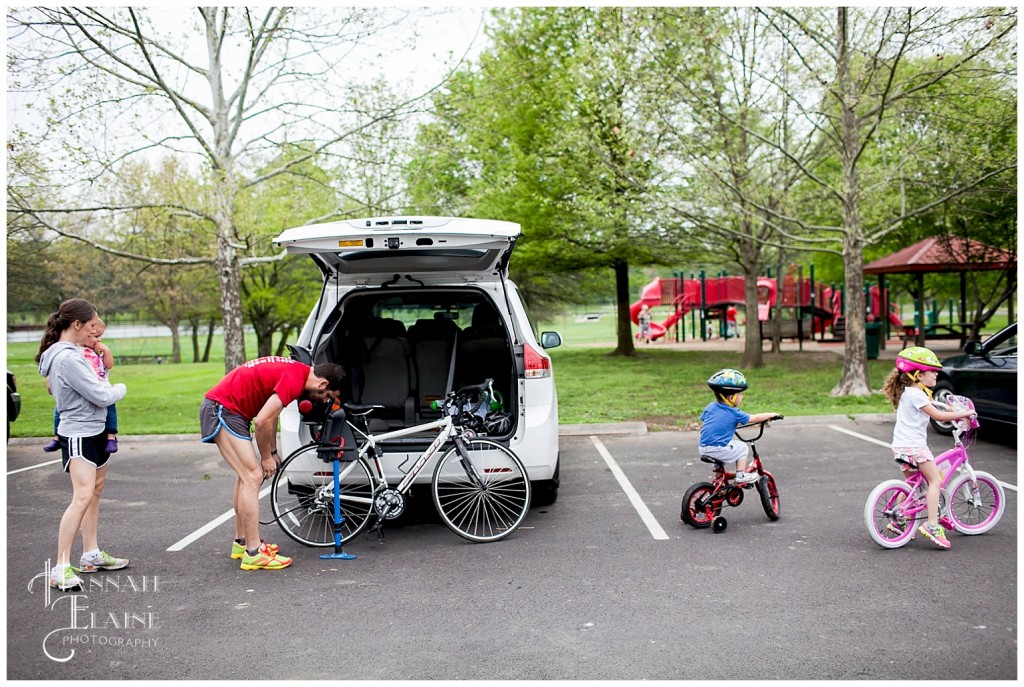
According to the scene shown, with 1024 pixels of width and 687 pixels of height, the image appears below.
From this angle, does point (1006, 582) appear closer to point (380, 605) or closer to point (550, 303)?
point (380, 605)

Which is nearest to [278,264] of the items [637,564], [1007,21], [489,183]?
[489,183]

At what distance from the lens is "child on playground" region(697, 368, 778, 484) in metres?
5.80

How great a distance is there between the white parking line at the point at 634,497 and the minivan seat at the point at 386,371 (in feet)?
6.45

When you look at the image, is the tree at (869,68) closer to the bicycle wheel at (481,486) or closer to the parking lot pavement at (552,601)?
the parking lot pavement at (552,601)

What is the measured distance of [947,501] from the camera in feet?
18.0

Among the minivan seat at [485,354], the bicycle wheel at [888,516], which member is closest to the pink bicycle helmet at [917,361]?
the bicycle wheel at [888,516]

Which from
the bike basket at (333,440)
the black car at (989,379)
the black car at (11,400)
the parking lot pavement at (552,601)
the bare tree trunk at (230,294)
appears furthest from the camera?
the bare tree trunk at (230,294)

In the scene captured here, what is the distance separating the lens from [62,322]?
4.89m

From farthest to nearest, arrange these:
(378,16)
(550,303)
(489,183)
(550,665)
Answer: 1. (550,303)
2. (489,183)
3. (378,16)
4. (550,665)

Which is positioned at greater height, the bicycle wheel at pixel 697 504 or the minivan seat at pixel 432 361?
the minivan seat at pixel 432 361

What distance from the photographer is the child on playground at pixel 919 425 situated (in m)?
5.30

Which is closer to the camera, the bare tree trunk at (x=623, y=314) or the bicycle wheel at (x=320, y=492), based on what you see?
the bicycle wheel at (x=320, y=492)

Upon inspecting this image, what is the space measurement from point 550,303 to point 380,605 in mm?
25437

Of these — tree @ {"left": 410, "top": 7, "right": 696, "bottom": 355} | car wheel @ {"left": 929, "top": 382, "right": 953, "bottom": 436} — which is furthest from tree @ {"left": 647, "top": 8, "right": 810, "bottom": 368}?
car wheel @ {"left": 929, "top": 382, "right": 953, "bottom": 436}
